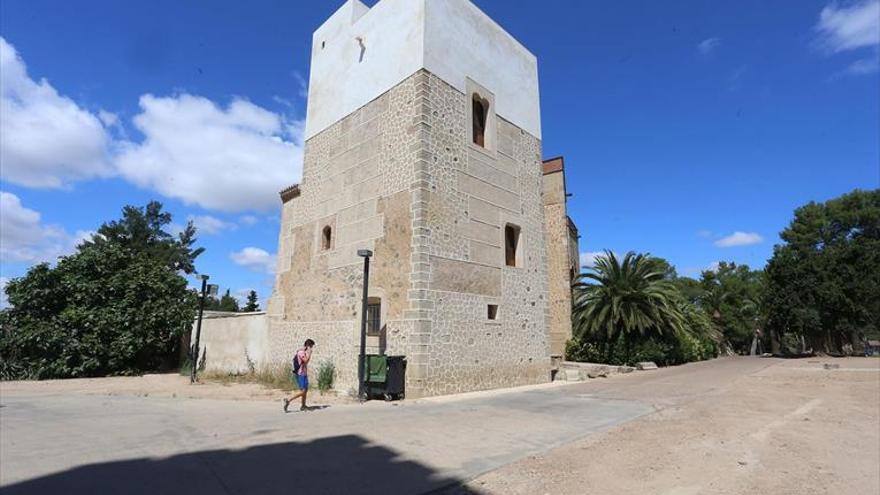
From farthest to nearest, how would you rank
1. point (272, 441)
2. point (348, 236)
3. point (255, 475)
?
point (348, 236)
point (272, 441)
point (255, 475)

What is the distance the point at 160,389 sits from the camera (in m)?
12.5

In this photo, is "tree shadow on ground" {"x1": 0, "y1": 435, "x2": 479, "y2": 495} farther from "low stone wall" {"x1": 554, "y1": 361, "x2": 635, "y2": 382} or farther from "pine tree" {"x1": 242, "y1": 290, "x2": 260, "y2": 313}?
"pine tree" {"x1": 242, "y1": 290, "x2": 260, "y2": 313}

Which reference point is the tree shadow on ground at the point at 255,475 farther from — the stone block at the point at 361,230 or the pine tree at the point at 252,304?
the pine tree at the point at 252,304

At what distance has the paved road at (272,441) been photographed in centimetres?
440

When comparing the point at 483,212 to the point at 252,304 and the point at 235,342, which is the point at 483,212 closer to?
the point at 235,342

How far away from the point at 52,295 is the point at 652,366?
23.5 m

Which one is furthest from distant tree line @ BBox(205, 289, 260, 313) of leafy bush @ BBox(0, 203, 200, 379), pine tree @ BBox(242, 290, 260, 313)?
leafy bush @ BBox(0, 203, 200, 379)

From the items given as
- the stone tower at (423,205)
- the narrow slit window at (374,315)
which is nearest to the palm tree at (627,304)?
the stone tower at (423,205)

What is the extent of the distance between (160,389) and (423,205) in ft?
28.9

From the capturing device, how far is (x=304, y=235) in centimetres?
1567

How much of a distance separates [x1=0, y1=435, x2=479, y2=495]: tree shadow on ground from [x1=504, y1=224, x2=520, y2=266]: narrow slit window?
9635 mm

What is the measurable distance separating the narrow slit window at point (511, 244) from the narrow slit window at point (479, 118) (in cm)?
278

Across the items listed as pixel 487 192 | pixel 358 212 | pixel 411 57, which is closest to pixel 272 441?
pixel 358 212

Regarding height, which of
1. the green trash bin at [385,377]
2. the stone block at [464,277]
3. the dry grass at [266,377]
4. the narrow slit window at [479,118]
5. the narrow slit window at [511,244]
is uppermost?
the narrow slit window at [479,118]
